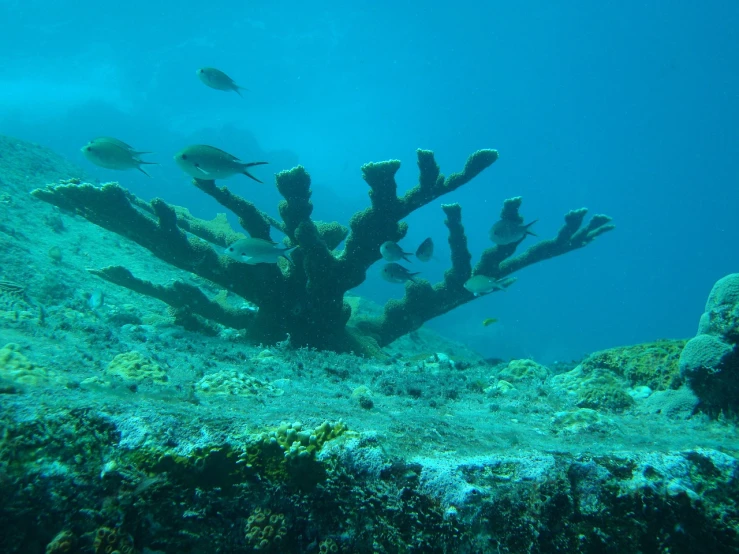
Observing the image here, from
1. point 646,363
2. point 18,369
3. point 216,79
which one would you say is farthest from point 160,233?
point 646,363

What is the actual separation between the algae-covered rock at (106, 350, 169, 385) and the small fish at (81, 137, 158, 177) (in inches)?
95.1

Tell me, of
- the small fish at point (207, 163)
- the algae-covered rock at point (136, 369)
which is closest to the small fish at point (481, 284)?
the small fish at point (207, 163)

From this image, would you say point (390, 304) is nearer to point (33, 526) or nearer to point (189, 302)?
point (189, 302)

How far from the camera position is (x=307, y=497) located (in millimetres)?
1619

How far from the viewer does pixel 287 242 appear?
5.89 meters

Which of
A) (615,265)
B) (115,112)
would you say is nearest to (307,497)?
(115,112)

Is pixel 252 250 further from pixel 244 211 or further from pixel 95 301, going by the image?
pixel 95 301

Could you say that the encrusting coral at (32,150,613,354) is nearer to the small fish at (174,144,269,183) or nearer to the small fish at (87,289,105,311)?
the small fish at (87,289,105,311)

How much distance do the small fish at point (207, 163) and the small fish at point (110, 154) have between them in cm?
67

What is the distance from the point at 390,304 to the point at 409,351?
323 centimetres

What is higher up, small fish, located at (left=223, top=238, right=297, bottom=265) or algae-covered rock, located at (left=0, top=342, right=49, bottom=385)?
small fish, located at (left=223, top=238, right=297, bottom=265)

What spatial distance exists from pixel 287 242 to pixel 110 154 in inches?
101

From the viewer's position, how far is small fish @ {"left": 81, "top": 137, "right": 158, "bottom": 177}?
4.41 metres

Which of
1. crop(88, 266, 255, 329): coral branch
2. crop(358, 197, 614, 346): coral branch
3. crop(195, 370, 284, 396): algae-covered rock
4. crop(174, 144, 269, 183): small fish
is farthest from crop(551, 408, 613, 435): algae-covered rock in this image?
crop(88, 266, 255, 329): coral branch
